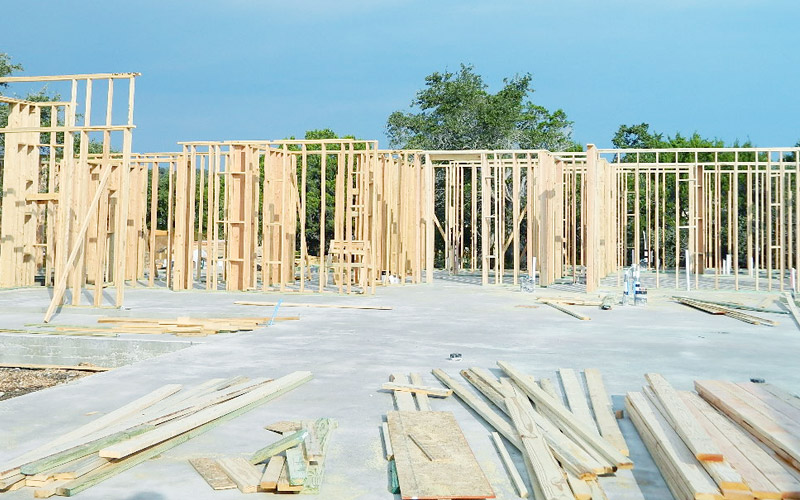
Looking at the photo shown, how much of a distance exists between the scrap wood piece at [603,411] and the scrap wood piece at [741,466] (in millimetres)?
492

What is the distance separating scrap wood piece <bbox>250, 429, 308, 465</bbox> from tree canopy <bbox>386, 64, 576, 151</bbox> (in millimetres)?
27843

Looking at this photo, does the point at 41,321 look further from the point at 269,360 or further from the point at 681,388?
the point at 681,388

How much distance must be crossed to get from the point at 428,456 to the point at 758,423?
195 centimetres

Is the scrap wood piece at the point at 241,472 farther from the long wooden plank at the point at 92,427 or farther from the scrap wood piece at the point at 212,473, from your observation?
the long wooden plank at the point at 92,427

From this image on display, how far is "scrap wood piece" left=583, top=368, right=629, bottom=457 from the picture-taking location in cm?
458

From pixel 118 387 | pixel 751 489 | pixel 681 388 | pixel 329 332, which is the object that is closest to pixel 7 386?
pixel 118 387

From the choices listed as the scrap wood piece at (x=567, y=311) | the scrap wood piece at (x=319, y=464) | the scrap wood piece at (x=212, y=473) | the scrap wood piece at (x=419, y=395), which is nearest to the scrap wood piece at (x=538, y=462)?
the scrap wood piece at (x=419, y=395)

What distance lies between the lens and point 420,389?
5.97 meters

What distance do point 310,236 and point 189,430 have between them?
111 ft

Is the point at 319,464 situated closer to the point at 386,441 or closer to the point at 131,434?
the point at 386,441

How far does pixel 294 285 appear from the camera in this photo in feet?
61.2

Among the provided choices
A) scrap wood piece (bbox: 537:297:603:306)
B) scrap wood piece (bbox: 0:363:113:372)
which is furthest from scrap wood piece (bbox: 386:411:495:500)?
scrap wood piece (bbox: 537:297:603:306)

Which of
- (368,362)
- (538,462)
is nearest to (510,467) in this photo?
(538,462)

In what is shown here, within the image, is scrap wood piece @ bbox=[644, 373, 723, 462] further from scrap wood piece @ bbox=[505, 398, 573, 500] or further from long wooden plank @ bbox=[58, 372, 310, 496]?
long wooden plank @ bbox=[58, 372, 310, 496]
